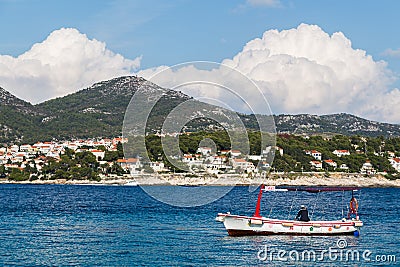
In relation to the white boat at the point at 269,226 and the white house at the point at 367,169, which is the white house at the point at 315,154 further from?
the white boat at the point at 269,226

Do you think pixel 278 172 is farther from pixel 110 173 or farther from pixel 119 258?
pixel 119 258

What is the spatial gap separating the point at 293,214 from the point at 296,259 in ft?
82.0

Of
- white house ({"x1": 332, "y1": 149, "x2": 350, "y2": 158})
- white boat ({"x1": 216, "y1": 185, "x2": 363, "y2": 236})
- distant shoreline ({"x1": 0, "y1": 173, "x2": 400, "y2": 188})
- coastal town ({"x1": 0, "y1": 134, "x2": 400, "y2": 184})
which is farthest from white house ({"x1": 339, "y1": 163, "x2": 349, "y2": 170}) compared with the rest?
white boat ({"x1": 216, "y1": 185, "x2": 363, "y2": 236})

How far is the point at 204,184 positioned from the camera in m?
108

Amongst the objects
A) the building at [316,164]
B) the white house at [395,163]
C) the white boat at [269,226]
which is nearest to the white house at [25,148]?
the building at [316,164]

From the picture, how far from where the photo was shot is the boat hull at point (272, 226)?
3478 cm

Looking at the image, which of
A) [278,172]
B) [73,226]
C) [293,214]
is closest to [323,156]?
[278,172]

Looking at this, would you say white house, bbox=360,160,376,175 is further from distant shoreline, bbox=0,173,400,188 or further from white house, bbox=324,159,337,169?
white house, bbox=324,159,337,169

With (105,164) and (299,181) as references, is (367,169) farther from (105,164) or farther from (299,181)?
(105,164)

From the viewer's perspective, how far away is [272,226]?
3516 cm

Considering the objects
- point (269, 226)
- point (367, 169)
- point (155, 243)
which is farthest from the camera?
point (367, 169)

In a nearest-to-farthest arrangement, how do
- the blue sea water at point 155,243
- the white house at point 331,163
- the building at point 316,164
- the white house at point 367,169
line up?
the blue sea water at point 155,243
the building at point 316,164
the white house at point 331,163
the white house at point 367,169

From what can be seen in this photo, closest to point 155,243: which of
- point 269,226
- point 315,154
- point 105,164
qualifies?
point 269,226

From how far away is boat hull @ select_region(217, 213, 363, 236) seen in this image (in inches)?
1369
